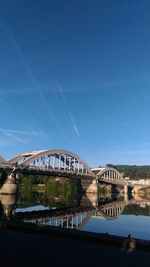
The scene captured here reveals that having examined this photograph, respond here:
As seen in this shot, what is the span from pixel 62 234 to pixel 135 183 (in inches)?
6335

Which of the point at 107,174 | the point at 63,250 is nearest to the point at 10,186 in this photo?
the point at 63,250

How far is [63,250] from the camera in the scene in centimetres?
1478

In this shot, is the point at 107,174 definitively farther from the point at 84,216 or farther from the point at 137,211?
the point at 84,216

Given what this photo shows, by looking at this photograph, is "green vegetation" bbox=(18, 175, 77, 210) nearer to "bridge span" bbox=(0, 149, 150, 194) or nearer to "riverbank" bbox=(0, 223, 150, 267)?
"bridge span" bbox=(0, 149, 150, 194)

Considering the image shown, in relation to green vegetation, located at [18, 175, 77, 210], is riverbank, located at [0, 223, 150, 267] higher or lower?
lower

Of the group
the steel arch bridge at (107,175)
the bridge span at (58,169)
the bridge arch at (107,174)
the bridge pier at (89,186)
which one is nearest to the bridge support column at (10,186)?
the bridge span at (58,169)

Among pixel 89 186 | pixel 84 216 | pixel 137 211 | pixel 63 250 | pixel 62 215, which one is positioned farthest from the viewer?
pixel 89 186

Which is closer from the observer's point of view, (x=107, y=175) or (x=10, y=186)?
(x=10, y=186)

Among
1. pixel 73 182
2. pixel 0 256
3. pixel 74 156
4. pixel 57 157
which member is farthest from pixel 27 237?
pixel 73 182

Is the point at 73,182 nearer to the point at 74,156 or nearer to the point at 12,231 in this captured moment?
the point at 74,156

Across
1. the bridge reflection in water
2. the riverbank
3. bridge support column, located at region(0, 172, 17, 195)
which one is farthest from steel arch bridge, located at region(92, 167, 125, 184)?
the riverbank

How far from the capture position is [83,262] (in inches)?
514

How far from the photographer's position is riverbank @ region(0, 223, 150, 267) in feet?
Answer: 42.5

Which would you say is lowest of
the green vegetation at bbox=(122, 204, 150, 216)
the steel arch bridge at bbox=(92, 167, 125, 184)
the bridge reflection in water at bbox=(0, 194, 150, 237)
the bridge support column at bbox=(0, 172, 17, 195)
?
the green vegetation at bbox=(122, 204, 150, 216)
